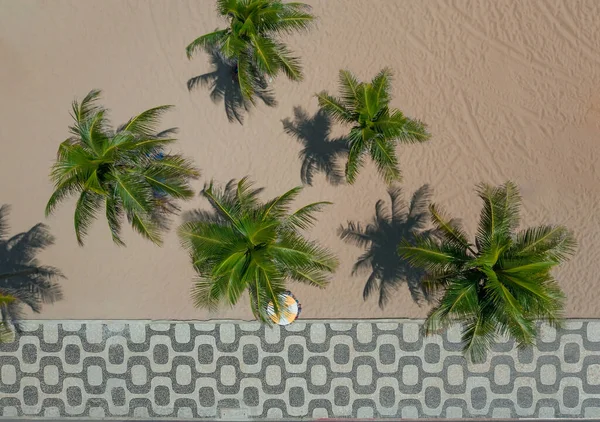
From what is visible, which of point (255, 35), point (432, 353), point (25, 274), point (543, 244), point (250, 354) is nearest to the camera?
point (543, 244)

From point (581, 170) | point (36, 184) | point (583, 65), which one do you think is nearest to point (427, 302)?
point (581, 170)

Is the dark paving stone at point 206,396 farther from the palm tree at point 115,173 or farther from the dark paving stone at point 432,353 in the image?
the dark paving stone at point 432,353

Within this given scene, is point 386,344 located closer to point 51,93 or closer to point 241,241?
point 241,241

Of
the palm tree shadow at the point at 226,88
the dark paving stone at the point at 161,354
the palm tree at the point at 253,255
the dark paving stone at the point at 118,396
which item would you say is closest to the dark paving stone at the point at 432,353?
the palm tree at the point at 253,255

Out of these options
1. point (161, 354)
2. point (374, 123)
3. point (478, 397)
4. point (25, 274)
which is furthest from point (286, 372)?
point (25, 274)

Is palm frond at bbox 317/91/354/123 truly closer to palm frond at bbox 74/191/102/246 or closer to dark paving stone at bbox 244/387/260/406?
palm frond at bbox 74/191/102/246

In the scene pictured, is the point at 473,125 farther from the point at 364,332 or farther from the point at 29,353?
the point at 29,353

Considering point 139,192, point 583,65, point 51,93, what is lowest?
point 139,192
